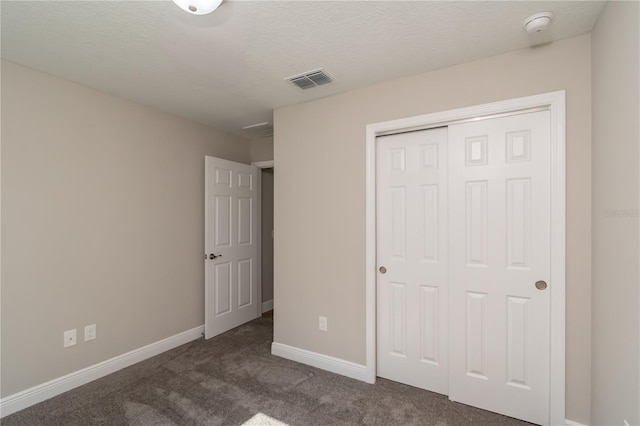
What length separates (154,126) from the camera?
3.10 meters

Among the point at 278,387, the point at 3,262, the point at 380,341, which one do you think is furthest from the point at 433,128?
the point at 3,262

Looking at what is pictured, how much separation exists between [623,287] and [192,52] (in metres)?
2.75

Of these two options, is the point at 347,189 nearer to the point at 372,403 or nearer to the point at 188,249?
the point at 372,403

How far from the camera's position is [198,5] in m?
1.46

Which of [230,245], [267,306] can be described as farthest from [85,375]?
[267,306]

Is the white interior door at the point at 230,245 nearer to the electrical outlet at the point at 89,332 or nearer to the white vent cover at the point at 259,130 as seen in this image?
the white vent cover at the point at 259,130

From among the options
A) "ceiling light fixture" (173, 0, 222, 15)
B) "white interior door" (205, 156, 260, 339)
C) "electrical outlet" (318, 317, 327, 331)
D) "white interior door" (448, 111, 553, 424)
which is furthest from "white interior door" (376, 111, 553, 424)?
"white interior door" (205, 156, 260, 339)

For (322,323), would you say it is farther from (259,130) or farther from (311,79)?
(259,130)

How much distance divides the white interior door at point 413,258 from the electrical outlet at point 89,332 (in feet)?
8.03

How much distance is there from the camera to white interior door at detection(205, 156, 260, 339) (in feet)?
11.3

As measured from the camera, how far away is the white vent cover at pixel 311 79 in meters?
2.34

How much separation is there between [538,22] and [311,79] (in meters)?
1.49

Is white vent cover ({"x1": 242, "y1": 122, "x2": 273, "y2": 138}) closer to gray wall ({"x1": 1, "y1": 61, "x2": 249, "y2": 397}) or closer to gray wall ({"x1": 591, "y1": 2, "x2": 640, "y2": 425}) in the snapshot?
gray wall ({"x1": 1, "y1": 61, "x2": 249, "y2": 397})

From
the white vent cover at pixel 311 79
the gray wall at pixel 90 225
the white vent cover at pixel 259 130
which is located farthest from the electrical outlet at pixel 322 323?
the white vent cover at pixel 259 130
